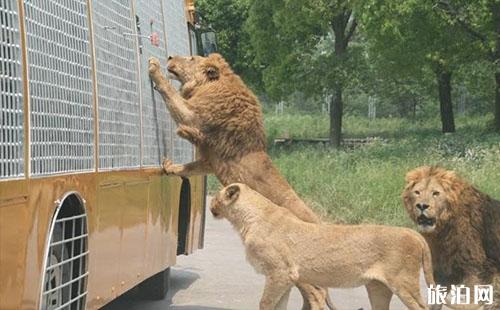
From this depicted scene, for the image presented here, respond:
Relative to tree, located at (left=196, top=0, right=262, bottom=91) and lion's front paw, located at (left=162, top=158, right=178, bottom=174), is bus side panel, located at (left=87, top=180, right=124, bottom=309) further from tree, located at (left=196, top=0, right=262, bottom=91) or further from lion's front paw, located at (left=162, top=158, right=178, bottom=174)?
tree, located at (left=196, top=0, right=262, bottom=91)

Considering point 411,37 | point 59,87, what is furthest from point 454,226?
point 411,37

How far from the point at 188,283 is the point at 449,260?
12.4 ft

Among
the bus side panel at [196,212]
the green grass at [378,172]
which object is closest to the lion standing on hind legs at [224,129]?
the bus side panel at [196,212]

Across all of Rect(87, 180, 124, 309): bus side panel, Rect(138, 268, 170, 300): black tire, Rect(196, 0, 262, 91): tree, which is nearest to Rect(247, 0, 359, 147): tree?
Rect(196, 0, 262, 91): tree

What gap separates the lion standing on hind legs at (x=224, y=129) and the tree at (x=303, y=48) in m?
24.2

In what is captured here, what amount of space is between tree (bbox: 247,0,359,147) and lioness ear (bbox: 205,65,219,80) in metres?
24.2

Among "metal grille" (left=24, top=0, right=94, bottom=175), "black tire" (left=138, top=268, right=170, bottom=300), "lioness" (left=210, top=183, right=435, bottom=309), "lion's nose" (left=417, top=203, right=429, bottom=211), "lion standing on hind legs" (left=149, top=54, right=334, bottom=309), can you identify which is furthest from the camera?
Answer: "black tire" (left=138, top=268, right=170, bottom=300)

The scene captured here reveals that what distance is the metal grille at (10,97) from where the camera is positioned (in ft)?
15.3

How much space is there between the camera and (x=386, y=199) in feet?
52.8

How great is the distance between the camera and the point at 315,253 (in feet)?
24.3

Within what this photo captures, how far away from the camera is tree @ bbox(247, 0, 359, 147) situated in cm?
3356

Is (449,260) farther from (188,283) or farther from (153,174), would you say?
(188,283)

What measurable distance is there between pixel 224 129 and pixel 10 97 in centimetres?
392

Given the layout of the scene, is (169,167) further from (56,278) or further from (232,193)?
(56,278)
